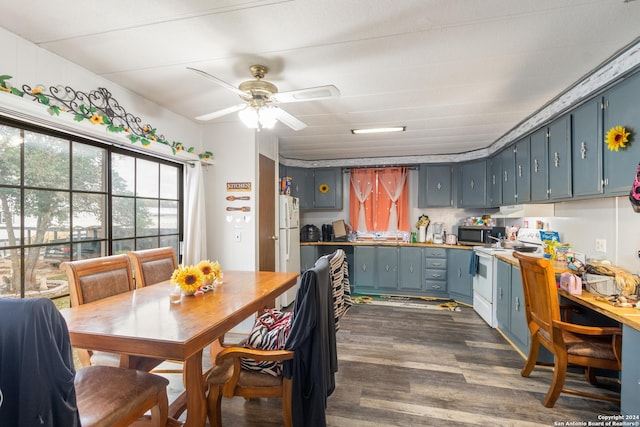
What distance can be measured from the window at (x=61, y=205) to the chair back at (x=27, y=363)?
1313 millimetres

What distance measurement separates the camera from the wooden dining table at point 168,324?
3.92 ft

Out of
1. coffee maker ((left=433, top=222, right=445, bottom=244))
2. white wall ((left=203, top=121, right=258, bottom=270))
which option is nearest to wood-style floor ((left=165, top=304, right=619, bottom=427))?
white wall ((left=203, top=121, right=258, bottom=270))

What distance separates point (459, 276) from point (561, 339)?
8.05 ft

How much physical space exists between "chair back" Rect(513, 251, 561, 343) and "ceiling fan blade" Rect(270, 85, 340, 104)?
5.82ft

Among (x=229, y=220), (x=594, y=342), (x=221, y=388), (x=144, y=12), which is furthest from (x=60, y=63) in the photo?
(x=594, y=342)

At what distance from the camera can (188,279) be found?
1799 mm

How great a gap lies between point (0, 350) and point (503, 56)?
2800mm

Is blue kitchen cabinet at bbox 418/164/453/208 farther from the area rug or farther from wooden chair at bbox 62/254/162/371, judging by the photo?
wooden chair at bbox 62/254/162/371

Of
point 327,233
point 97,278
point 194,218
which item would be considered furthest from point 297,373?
point 327,233

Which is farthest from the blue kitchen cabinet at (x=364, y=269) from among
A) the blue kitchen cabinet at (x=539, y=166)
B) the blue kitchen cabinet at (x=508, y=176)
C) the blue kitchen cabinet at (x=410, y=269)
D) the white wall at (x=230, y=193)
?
the blue kitchen cabinet at (x=539, y=166)

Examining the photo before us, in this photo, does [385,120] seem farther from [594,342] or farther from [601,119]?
[594,342]

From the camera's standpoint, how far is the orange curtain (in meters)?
5.09

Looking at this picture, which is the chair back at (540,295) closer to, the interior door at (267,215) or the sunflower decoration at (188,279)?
the sunflower decoration at (188,279)

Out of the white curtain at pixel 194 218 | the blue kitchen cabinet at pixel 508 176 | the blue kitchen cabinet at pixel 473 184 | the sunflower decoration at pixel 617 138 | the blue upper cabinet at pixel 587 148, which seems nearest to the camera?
the sunflower decoration at pixel 617 138
